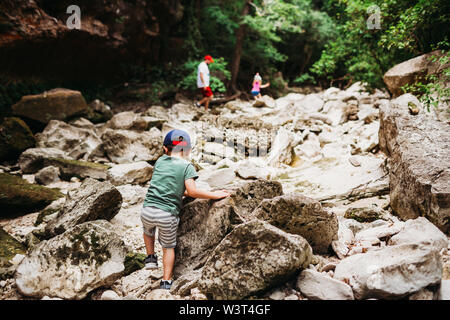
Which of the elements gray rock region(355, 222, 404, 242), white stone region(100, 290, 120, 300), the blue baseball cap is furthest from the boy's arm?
gray rock region(355, 222, 404, 242)

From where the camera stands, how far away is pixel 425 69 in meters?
5.11

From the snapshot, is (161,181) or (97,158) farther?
(97,158)

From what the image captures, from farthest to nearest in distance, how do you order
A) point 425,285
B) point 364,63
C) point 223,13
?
point 223,13 < point 364,63 < point 425,285

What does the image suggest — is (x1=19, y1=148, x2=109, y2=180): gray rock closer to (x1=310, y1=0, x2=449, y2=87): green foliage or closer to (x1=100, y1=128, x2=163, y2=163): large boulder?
(x1=100, y1=128, x2=163, y2=163): large boulder

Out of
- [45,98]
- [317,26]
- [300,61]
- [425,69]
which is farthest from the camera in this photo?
[300,61]

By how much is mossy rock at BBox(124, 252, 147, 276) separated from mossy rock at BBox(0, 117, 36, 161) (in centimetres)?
500

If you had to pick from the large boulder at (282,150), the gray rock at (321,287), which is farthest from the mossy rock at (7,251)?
the large boulder at (282,150)

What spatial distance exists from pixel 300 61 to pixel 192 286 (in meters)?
19.2

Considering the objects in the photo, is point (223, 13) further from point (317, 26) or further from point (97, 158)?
point (97, 158)

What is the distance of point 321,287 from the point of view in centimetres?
195

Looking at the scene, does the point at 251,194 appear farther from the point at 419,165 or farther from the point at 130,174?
the point at 130,174

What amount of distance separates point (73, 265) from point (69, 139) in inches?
217

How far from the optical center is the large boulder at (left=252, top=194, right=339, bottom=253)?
7.93 feet
